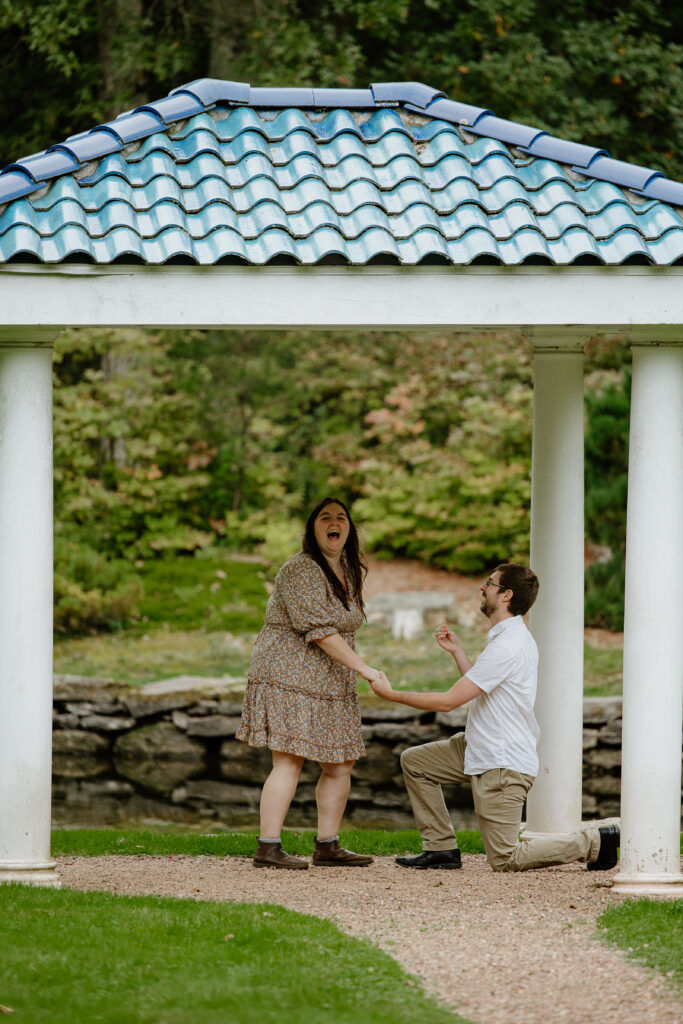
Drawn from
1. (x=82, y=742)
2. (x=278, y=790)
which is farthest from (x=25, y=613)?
(x=82, y=742)

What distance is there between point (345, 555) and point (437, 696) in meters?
0.89

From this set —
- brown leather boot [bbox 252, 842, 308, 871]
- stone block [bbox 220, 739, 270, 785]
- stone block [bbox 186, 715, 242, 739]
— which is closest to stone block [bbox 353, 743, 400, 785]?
stone block [bbox 220, 739, 270, 785]

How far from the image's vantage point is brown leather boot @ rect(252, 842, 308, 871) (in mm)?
6246

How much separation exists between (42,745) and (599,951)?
2.32 m

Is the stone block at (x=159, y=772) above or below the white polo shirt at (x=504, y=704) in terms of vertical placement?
below

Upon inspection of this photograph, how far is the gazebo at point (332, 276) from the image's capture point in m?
5.30

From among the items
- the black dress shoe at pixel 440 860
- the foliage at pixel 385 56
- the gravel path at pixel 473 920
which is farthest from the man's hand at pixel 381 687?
the foliage at pixel 385 56

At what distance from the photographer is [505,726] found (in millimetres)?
6000

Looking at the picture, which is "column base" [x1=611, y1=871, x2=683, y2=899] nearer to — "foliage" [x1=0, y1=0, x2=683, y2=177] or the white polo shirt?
the white polo shirt

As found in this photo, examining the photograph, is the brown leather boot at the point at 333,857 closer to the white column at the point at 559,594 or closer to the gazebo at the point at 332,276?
the white column at the point at 559,594

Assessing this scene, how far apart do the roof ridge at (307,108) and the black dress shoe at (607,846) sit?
9.08 ft

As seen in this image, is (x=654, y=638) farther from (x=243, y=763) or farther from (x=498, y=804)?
(x=243, y=763)

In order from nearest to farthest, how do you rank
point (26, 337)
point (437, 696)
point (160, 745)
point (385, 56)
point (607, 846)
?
point (26, 337), point (437, 696), point (607, 846), point (160, 745), point (385, 56)

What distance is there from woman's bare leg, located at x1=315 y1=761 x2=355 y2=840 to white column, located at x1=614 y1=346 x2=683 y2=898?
1374mm
